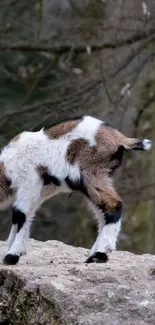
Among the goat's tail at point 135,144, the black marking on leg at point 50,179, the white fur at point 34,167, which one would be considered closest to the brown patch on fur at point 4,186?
the white fur at point 34,167

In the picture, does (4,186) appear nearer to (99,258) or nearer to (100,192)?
(100,192)

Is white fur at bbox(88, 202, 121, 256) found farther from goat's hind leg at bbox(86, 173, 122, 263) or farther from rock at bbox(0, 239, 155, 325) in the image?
rock at bbox(0, 239, 155, 325)

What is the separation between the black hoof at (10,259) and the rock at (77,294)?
0.07m

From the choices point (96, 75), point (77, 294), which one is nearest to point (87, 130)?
point (77, 294)

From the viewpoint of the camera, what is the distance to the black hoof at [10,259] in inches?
317

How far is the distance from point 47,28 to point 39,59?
2.68 metres

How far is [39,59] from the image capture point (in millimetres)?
17250

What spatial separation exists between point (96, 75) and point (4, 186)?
6492 millimetres

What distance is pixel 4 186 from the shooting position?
27.8ft

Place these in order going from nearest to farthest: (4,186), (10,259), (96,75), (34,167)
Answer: (10,259)
(34,167)
(4,186)
(96,75)

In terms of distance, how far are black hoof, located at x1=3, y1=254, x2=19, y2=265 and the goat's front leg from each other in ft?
0.08

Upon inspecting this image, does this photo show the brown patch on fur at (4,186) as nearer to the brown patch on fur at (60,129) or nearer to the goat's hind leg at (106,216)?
the brown patch on fur at (60,129)

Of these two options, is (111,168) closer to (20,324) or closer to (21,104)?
(20,324)

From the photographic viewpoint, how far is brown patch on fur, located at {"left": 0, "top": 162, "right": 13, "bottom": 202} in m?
8.43
